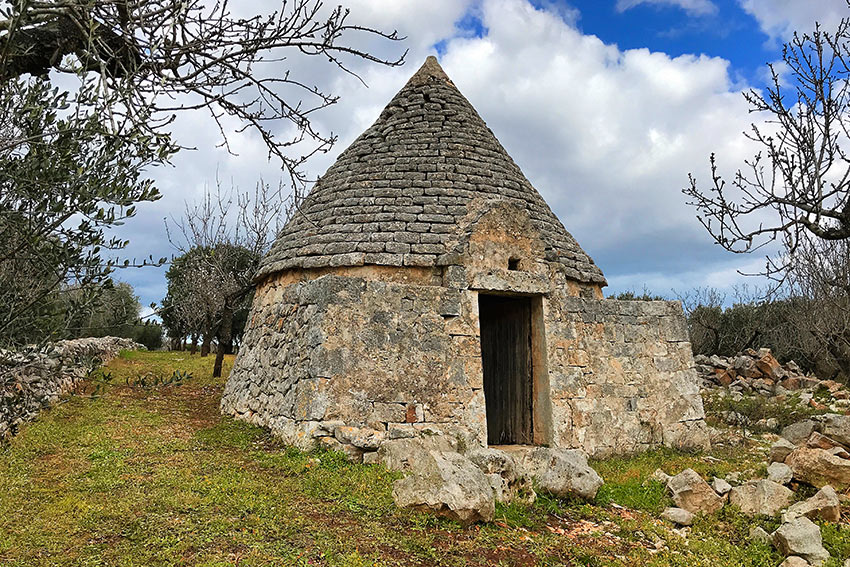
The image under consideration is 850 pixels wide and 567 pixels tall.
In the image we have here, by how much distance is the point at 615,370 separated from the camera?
906cm

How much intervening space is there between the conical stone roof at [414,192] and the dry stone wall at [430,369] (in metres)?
Result: 0.63

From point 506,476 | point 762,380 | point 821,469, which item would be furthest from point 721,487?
point 762,380

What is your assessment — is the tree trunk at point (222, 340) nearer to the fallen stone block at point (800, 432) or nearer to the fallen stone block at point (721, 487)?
the fallen stone block at point (721, 487)

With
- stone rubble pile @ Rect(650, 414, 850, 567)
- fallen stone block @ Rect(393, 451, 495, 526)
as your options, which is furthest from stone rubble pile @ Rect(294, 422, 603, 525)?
stone rubble pile @ Rect(650, 414, 850, 567)

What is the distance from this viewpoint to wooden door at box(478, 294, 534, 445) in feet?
29.4

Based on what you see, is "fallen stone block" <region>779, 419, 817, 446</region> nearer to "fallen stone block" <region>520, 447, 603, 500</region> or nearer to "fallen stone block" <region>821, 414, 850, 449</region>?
"fallen stone block" <region>821, 414, 850, 449</region>

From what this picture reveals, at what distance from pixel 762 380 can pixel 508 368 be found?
10.3m

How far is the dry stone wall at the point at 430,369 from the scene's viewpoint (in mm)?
7438

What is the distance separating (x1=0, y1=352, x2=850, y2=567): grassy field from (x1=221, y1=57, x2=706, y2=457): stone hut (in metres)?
0.93

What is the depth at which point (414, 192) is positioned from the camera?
912cm

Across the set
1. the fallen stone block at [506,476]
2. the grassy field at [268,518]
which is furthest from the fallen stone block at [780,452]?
the fallen stone block at [506,476]

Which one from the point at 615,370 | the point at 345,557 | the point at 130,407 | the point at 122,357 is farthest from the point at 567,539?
the point at 122,357

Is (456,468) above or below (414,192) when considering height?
below

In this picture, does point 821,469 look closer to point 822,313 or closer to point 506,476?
point 506,476
